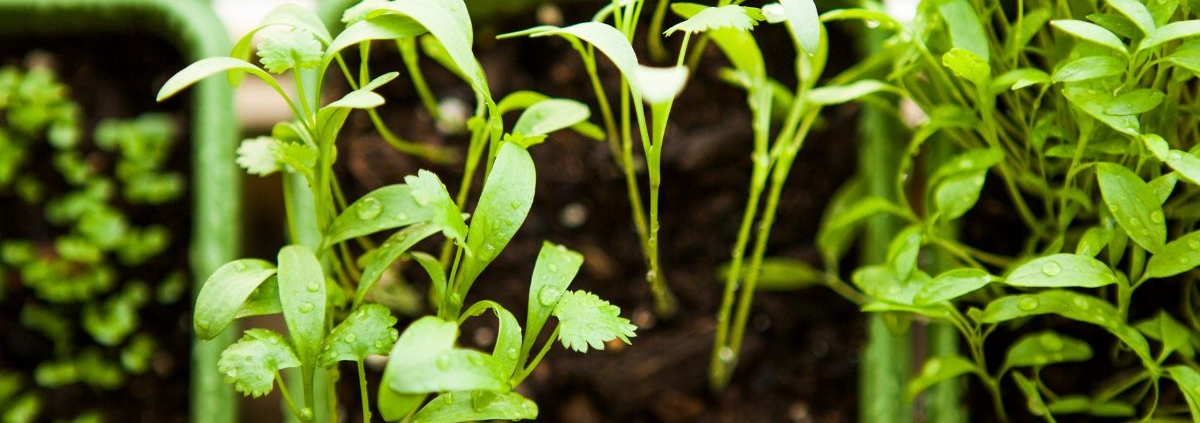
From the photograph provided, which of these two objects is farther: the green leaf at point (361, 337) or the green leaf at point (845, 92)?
the green leaf at point (845, 92)

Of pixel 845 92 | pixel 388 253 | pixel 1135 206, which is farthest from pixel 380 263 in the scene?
pixel 1135 206

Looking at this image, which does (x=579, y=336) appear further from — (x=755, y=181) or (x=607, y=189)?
(x=607, y=189)

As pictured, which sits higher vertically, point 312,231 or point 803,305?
point 312,231

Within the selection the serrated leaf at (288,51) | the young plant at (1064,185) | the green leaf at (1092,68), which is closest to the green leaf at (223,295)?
the serrated leaf at (288,51)

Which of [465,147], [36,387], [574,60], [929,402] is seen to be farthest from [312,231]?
[929,402]

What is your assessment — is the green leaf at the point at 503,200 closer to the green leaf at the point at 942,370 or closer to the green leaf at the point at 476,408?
the green leaf at the point at 476,408

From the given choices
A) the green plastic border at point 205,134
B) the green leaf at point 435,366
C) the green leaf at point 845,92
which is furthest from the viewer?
the green plastic border at point 205,134
